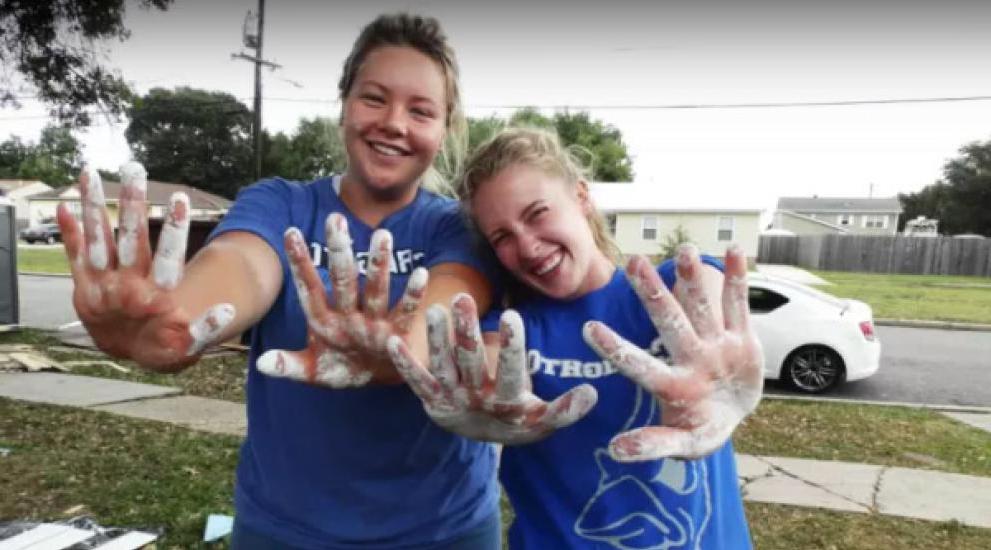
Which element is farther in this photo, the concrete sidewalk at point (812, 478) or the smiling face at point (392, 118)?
the concrete sidewalk at point (812, 478)

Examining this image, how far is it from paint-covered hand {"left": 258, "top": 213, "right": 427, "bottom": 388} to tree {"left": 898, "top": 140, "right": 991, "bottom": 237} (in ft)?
200

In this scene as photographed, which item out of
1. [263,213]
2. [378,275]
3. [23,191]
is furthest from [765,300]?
[23,191]

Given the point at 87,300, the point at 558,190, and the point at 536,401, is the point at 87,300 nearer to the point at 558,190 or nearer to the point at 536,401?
the point at 536,401

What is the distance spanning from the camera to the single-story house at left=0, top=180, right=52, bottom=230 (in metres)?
54.5

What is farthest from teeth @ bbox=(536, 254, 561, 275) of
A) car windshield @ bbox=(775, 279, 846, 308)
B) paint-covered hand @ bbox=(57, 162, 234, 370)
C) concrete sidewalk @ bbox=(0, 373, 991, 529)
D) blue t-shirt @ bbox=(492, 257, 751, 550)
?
car windshield @ bbox=(775, 279, 846, 308)

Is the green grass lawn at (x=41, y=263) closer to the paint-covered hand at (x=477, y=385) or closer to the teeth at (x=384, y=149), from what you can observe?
the teeth at (x=384, y=149)

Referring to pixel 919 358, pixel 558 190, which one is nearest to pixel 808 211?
pixel 919 358

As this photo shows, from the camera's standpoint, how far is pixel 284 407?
1.43m

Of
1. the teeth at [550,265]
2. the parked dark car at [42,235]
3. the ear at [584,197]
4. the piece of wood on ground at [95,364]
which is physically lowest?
the parked dark car at [42,235]

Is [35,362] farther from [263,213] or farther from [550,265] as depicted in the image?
[550,265]

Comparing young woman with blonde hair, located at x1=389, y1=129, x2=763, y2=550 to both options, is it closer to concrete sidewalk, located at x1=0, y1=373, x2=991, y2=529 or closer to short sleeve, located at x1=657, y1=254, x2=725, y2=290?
short sleeve, located at x1=657, y1=254, x2=725, y2=290

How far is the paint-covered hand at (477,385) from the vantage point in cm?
111

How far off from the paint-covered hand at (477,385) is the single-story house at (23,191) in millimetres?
60853

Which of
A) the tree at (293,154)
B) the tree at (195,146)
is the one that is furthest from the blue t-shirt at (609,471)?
the tree at (195,146)
